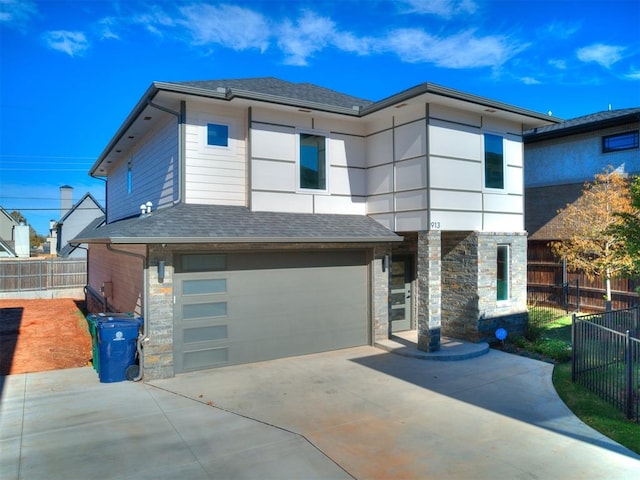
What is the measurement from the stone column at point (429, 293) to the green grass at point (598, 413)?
2.50m

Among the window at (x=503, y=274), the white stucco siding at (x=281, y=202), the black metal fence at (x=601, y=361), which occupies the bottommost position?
the black metal fence at (x=601, y=361)

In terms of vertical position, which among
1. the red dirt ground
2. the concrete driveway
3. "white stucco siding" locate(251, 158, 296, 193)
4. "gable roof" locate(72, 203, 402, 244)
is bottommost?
the red dirt ground

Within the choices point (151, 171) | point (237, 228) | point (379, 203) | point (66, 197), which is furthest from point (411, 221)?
point (66, 197)

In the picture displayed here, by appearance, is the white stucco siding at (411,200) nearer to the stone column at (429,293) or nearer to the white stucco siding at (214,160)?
the stone column at (429,293)

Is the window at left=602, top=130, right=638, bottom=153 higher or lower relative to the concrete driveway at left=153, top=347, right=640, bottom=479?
higher

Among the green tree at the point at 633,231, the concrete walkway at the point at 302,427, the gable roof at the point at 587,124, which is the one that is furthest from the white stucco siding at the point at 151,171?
the gable roof at the point at 587,124

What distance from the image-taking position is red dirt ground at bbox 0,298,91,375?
934 cm

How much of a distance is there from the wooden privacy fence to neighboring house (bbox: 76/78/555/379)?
1322 centimetres

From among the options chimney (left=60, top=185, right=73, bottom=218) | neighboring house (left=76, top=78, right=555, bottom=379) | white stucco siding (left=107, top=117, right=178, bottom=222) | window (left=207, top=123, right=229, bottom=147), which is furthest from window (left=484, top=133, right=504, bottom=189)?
chimney (left=60, top=185, right=73, bottom=218)

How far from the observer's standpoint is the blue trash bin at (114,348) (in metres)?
7.83

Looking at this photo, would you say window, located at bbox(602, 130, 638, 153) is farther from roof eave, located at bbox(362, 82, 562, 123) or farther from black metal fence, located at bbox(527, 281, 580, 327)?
roof eave, located at bbox(362, 82, 562, 123)

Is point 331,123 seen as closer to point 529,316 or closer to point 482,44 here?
point 482,44

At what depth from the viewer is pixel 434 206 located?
32.0 feet

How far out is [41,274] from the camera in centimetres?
2236
